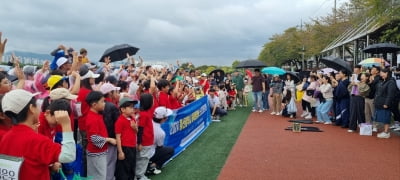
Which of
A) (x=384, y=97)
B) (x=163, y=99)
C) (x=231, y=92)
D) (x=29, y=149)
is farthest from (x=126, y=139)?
(x=231, y=92)

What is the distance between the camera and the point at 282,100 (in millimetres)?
15523

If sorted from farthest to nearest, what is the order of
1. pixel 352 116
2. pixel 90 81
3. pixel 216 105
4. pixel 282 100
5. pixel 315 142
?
pixel 282 100
pixel 216 105
pixel 352 116
pixel 315 142
pixel 90 81

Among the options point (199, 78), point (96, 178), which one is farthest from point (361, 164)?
point (199, 78)

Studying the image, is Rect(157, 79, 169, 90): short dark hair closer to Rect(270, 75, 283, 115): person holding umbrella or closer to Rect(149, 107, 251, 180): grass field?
Rect(149, 107, 251, 180): grass field

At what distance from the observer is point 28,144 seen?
8.86ft

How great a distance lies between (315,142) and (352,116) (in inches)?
89.3

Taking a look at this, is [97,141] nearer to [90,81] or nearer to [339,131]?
[90,81]

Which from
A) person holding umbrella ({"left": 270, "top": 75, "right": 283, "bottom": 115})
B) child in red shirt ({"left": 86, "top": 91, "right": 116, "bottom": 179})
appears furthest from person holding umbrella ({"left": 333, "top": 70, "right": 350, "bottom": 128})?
child in red shirt ({"left": 86, "top": 91, "right": 116, "bottom": 179})

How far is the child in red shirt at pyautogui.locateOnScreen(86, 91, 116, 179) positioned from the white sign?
5.59 feet

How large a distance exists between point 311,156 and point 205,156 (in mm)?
2338

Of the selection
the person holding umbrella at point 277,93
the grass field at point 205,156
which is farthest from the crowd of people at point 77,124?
the person holding umbrella at point 277,93

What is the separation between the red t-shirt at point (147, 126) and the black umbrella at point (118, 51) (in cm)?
524

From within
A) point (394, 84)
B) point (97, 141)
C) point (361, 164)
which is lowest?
point (361, 164)

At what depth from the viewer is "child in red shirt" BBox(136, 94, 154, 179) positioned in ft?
18.5
